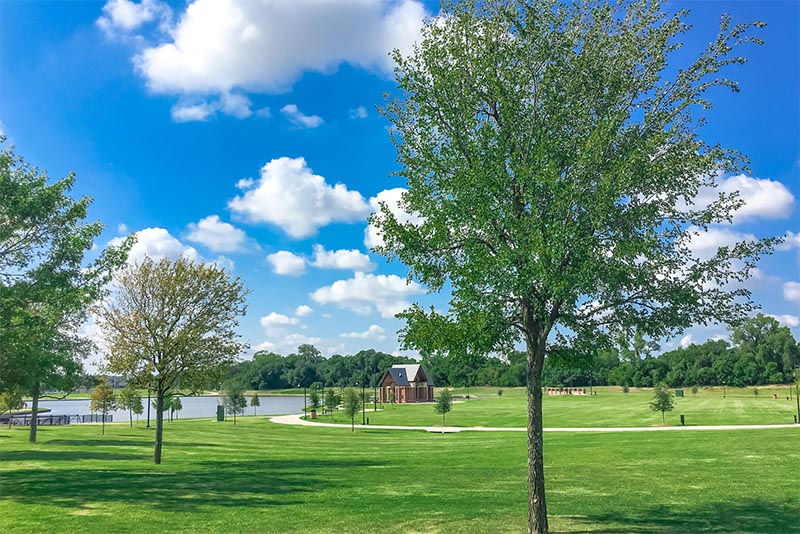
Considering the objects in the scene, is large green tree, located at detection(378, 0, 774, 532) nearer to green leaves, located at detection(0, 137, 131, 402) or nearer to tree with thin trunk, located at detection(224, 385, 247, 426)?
green leaves, located at detection(0, 137, 131, 402)

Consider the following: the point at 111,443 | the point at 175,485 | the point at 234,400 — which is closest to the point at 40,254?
the point at 175,485

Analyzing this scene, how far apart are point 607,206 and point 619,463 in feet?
59.2

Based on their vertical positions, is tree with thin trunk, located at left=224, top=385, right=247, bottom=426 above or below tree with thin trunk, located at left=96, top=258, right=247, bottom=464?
below

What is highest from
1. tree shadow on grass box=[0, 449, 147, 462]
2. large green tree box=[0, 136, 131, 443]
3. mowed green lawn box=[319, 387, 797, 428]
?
large green tree box=[0, 136, 131, 443]

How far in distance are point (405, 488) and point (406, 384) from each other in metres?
97.5

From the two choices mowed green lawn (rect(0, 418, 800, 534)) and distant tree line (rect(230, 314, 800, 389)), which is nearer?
mowed green lawn (rect(0, 418, 800, 534))

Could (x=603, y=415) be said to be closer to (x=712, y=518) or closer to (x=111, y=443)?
(x=111, y=443)

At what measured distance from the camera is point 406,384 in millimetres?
115438

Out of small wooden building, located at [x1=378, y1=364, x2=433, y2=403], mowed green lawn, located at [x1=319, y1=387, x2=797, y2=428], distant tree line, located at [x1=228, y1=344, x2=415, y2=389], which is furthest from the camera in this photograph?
distant tree line, located at [x1=228, y1=344, x2=415, y2=389]

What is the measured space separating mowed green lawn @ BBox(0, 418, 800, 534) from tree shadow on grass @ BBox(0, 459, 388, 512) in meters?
0.06

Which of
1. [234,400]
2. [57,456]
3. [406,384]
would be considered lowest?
[406,384]

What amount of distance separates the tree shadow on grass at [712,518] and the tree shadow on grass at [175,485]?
8.31 m

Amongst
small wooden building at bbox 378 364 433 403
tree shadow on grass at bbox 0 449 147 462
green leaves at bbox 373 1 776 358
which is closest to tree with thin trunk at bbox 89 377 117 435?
tree shadow on grass at bbox 0 449 147 462

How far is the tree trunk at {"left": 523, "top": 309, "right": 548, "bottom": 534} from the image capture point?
1220 cm
